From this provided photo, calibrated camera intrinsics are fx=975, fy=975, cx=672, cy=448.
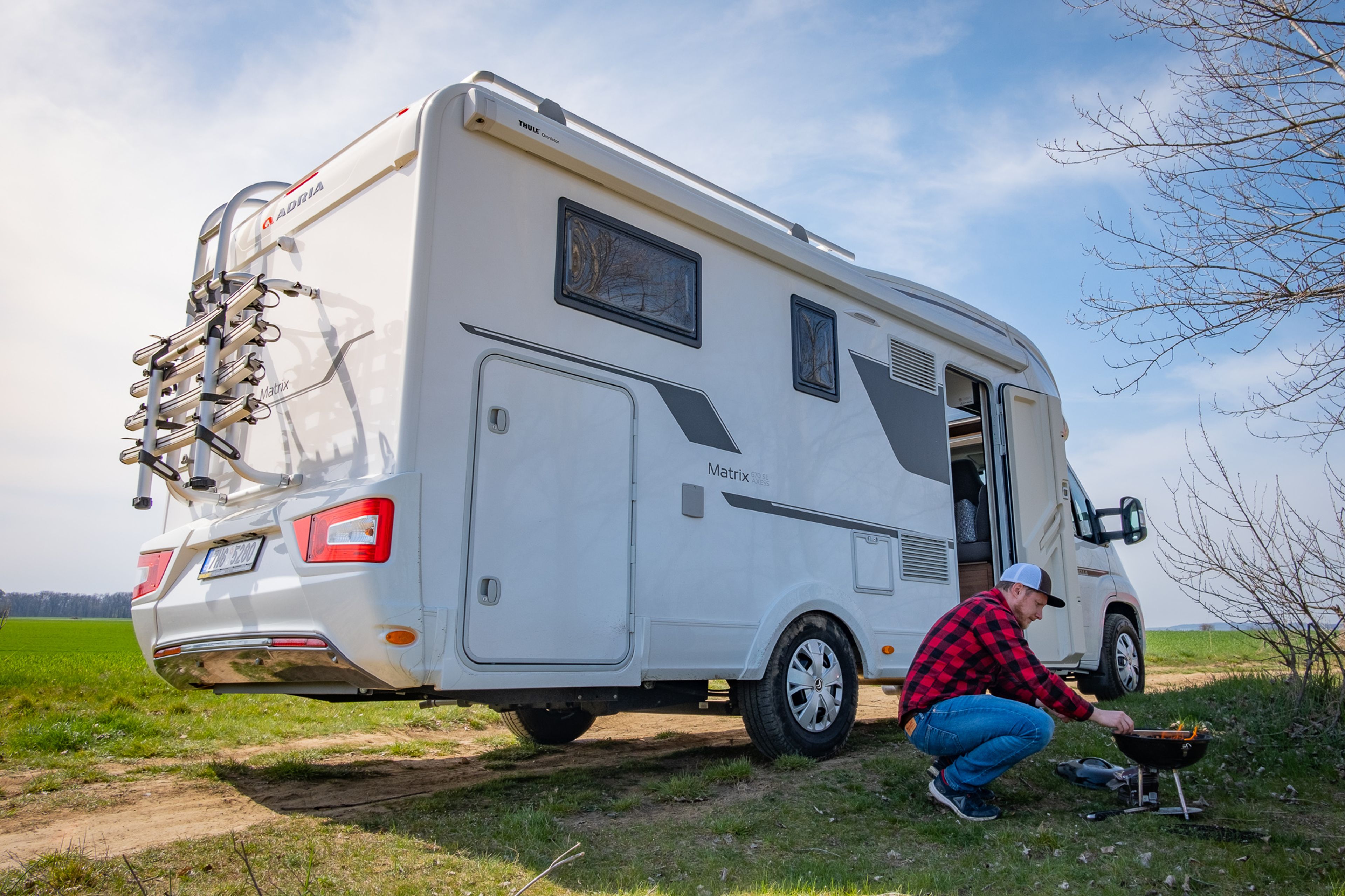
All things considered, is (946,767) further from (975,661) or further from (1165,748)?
(1165,748)

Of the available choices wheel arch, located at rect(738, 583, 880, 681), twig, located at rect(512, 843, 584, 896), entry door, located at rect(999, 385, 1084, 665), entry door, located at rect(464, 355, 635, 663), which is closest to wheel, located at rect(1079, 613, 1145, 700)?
entry door, located at rect(999, 385, 1084, 665)

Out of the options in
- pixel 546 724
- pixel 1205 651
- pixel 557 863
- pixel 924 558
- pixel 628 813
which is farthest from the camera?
pixel 1205 651

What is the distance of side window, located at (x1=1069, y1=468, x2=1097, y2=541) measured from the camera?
830 centimetres

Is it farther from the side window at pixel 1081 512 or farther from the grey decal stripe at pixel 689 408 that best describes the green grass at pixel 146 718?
the side window at pixel 1081 512

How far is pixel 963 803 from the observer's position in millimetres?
4348

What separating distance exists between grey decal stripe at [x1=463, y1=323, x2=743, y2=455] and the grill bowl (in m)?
2.35

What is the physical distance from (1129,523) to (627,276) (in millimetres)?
5823

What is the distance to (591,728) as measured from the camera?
798 cm

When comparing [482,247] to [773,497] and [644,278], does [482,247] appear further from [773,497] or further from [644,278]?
[773,497]

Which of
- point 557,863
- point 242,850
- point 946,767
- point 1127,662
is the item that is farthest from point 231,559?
point 1127,662

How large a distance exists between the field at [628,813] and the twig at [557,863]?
0.04 metres

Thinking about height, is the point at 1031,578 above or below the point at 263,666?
above

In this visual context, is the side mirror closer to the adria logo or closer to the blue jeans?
the blue jeans

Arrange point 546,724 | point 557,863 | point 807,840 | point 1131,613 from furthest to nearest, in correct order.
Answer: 1. point 1131,613
2. point 546,724
3. point 807,840
4. point 557,863
